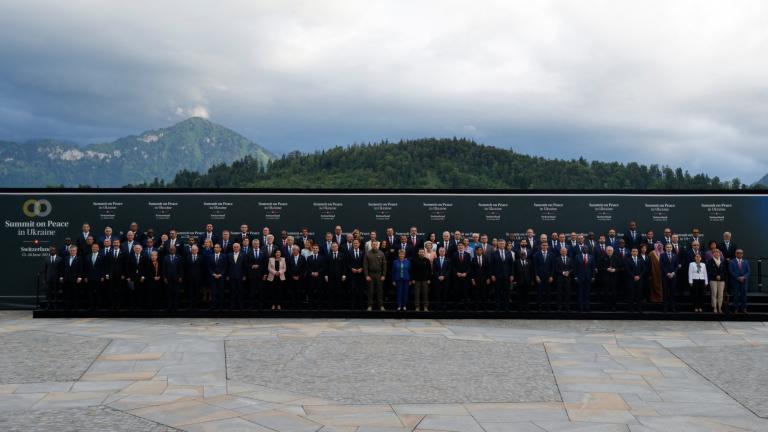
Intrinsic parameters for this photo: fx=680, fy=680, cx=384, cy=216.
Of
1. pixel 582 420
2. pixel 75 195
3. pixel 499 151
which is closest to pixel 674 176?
pixel 499 151

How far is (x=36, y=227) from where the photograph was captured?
1844 cm

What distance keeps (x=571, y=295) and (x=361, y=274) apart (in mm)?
5523

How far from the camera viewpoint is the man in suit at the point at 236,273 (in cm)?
1638

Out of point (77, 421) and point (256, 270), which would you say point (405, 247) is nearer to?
point (256, 270)

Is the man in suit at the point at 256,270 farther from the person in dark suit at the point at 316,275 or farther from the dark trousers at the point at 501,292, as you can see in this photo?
the dark trousers at the point at 501,292

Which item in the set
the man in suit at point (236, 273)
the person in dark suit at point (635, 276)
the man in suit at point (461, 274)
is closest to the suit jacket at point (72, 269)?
the man in suit at point (236, 273)

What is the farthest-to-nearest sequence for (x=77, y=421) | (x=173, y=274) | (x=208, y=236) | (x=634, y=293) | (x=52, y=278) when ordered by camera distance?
(x=208, y=236) → (x=52, y=278) → (x=634, y=293) → (x=173, y=274) → (x=77, y=421)

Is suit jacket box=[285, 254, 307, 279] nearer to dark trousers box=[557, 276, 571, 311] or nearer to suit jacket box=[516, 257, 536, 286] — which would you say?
suit jacket box=[516, 257, 536, 286]

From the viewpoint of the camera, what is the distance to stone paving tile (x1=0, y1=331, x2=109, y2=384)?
9836 millimetres

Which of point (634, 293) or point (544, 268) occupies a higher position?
point (544, 268)

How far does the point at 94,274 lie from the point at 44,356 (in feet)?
18.1

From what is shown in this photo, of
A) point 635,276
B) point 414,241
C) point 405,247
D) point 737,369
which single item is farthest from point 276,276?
point 737,369

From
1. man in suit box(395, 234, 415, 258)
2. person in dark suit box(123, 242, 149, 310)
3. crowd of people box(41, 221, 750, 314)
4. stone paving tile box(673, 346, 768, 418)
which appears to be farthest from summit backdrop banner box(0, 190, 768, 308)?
stone paving tile box(673, 346, 768, 418)

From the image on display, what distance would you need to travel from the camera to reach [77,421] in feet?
24.7
